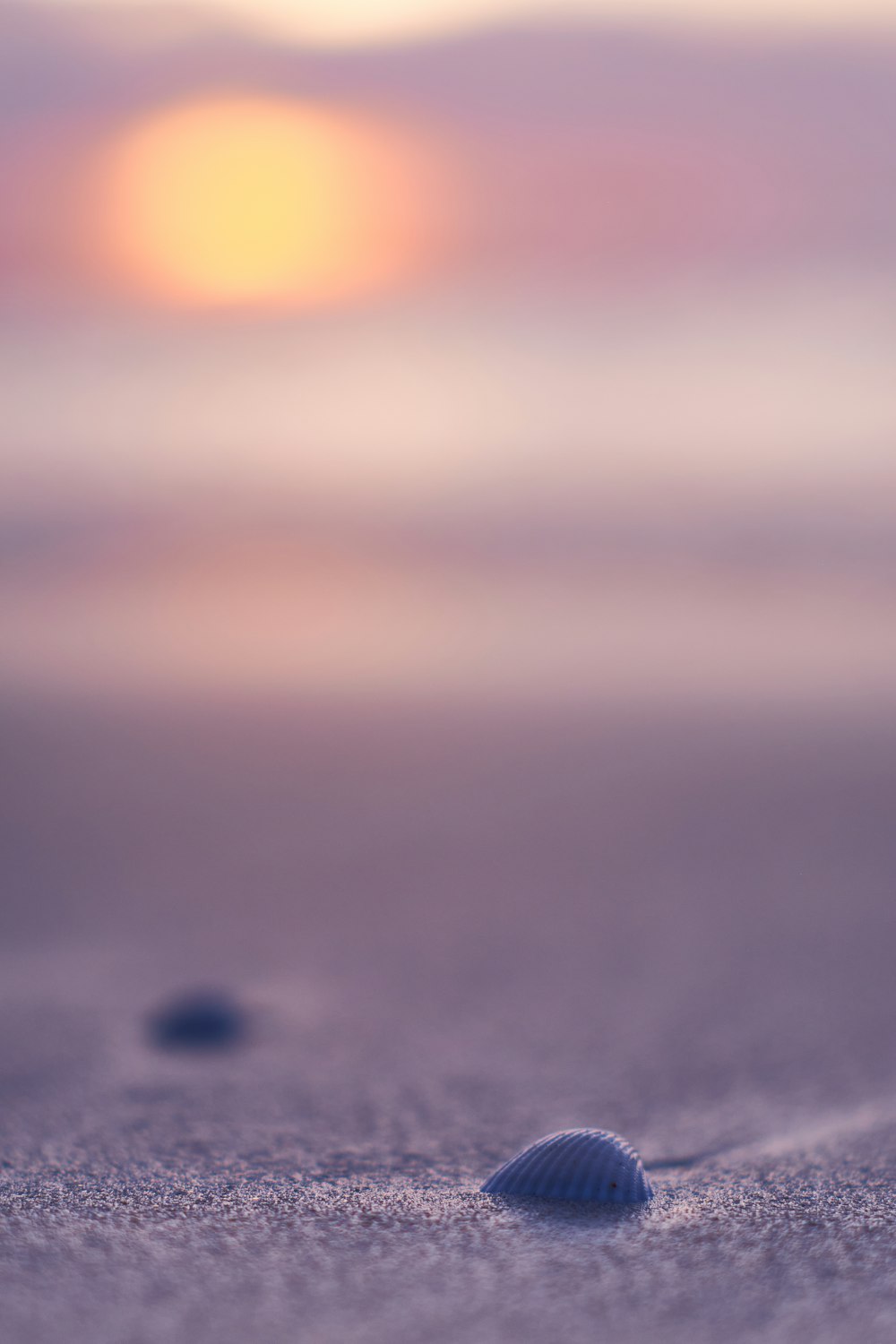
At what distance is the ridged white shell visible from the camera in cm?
A: 366

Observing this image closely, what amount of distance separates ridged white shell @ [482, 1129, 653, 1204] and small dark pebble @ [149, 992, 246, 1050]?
1.85 metres

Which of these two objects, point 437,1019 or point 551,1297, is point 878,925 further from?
point 551,1297

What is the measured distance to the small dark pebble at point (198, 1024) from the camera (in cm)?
529

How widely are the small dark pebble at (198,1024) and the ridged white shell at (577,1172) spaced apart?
1.85 m

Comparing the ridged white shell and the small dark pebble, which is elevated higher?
the small dark pebble

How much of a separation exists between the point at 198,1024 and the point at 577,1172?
2.37m

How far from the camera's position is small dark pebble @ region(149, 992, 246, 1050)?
5.29 m

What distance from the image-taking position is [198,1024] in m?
5.54

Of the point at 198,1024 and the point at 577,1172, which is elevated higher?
the point at 198,1024

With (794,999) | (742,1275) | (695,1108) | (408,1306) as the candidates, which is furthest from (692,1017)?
(408,1306)

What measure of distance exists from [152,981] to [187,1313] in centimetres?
333

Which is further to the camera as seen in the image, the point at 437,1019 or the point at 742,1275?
the point at 437,1019

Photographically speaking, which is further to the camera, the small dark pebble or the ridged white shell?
the small dark pebble

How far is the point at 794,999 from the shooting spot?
599 cm
